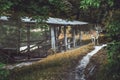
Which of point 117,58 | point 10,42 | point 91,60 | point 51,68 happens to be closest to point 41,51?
point 10,42

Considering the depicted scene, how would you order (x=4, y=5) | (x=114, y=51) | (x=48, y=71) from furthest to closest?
1. (x=48, y=71)
2. (x=114, y=51)
3. (x=4, y=5)

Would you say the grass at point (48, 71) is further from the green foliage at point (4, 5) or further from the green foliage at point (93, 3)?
the green foliage at point (93, 3)

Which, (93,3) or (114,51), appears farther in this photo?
(114,51)

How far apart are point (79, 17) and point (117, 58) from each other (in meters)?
25.5

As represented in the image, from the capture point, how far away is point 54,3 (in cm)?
1533

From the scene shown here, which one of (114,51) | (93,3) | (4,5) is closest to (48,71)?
(114,51)

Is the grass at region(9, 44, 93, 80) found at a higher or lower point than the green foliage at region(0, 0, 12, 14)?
lower

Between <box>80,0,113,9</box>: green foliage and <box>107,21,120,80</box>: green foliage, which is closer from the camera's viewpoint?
<box>80,0,113,9</box>: green foliage

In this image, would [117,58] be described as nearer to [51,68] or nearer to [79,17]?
[51,68]

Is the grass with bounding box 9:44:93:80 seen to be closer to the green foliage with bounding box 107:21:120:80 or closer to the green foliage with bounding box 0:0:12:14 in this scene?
the green foliage with bounding box 107:21:120:80

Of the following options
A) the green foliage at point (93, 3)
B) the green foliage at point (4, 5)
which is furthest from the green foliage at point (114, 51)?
the green foliage at point (4, 5)

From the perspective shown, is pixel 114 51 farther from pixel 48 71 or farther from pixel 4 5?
pixel 48 71

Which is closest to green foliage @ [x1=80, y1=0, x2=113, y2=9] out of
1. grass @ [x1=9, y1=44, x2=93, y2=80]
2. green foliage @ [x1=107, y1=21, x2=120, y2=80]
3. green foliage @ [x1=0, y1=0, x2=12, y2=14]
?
green foliage @ [x1=107, y1=21, x2=120, y2=80]

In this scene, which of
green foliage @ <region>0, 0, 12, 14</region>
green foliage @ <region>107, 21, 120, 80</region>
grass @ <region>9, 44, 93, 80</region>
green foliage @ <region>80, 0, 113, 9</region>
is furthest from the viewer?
grass @ <region>9, 44, 93, 80</region>
